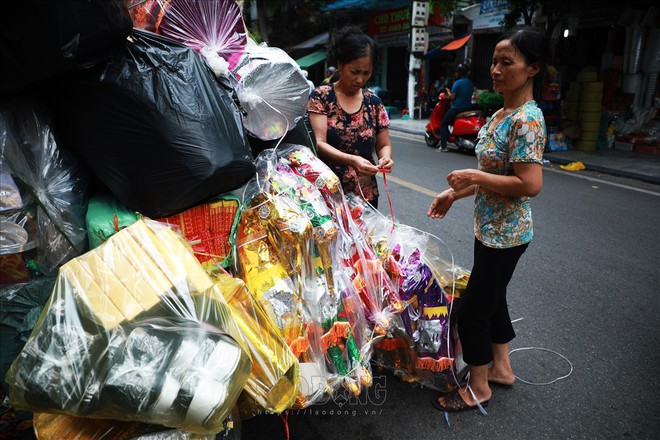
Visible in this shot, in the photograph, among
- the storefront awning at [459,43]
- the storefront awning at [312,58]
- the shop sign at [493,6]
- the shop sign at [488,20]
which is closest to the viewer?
the shop sign at [493,6]

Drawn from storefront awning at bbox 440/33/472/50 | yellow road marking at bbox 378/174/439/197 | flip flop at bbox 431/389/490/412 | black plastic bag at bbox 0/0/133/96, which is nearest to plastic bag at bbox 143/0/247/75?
black plastic bag at bbox 0/0/133/96

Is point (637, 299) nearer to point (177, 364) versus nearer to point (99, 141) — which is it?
point (177, 364)

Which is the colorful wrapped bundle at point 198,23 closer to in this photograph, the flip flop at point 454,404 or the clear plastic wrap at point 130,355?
the clear plastic wrap at point 130,355

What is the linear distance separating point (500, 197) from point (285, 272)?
0.89 meters

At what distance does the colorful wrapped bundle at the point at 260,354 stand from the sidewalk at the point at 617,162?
21.1ft

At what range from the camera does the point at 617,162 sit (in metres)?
6.96

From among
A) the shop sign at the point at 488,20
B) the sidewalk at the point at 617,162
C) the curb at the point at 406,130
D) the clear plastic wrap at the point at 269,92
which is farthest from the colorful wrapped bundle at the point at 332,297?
the shop sign at the point at 488,20

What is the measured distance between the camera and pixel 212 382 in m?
0.98

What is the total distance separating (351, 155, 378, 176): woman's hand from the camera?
1982 mm

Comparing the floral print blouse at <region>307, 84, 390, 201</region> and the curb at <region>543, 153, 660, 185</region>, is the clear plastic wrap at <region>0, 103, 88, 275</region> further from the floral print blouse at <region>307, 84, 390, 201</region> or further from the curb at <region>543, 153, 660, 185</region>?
the curb at <region>543, 153, 660, 185</region>

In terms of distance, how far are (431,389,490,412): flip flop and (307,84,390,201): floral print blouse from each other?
40.7 inches

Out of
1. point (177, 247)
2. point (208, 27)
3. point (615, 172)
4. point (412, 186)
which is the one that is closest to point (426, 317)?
point (177, 247)

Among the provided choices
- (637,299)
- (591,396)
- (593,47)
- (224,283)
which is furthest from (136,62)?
(593,47)

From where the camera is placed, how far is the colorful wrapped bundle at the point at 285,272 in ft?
4.74
